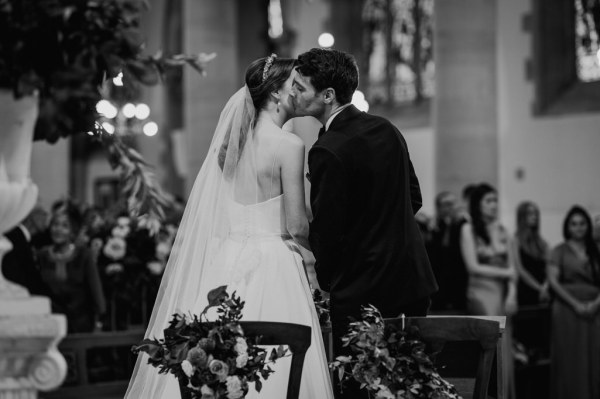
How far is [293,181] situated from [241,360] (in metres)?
1.50

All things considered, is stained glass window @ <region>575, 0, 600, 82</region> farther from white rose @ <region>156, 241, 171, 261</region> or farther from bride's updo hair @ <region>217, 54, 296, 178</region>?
bride's updo hair @ <region>217, 54, 296, 178</region>

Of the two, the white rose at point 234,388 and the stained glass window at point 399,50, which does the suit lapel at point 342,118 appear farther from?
the stained glass window at point 399,50

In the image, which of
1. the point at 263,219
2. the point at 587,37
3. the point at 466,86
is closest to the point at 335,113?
the point at 263,219

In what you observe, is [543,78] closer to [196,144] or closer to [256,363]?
[196,144]

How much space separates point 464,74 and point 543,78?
85.7 inches

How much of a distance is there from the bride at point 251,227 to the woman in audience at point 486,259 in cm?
388

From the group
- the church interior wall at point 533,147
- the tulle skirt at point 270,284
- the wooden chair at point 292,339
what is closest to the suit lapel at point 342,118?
the tulle skirt at point 270,284

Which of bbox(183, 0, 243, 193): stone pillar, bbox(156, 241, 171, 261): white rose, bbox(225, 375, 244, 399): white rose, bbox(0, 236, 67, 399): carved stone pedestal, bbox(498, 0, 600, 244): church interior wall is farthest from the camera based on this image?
bbox(183, 0, 243, 193): stone pillar

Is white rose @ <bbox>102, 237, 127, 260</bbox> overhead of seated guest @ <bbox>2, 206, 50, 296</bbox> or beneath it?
beneath

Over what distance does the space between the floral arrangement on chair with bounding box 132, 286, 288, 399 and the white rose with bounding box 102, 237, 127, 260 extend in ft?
18.1

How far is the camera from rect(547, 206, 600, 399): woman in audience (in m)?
8.87

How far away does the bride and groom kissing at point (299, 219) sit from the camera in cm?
451

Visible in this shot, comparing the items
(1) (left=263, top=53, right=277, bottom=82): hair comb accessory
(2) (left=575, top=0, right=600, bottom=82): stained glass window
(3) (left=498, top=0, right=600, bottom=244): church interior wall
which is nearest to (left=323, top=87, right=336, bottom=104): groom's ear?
(1) (left=263, top=53, right=277, bottom=82): hair comb accessory

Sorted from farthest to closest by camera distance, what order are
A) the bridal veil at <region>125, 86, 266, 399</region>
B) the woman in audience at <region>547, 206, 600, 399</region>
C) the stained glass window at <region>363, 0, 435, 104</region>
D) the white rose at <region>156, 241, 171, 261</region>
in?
the stained glass window at <region>363, 0, 435, 104</region>, the white rose at <region>156, 241, 171, 261</region>, the woman in audience at <region>547, 206, 600, 399</region>, the bridal veil at <region>125, 86, 266, 399</region>
